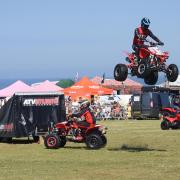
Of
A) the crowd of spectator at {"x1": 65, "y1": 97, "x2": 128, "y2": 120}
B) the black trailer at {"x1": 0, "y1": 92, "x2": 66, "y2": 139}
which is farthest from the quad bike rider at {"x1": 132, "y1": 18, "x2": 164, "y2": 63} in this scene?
the crowd of spectator at {"x1": 65, "y1": 97, "x2": 128, "y2": 120}

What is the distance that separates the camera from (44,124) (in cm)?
2378

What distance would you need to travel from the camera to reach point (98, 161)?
1655 centimetres

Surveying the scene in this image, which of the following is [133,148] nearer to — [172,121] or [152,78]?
[152,78]

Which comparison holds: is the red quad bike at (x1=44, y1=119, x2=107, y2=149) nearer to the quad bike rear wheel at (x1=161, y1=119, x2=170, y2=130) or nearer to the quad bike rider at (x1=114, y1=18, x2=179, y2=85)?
the quad bike rider at (x1=114, y1=18, x2=179, y2=85)

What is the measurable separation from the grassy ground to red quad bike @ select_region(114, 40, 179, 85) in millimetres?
2440

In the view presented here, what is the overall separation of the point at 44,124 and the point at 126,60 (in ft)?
15.6

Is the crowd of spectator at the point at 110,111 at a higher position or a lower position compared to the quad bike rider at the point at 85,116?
higher

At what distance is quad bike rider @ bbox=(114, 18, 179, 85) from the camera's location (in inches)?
771

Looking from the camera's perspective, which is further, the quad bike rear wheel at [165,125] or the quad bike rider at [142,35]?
the quad bike rear wheel at [165,125]

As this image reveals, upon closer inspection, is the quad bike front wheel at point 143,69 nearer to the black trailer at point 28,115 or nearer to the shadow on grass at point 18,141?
the black trailer at point 28,115

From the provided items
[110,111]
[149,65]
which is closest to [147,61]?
[149,65]

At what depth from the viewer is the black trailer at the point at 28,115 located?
931 inches

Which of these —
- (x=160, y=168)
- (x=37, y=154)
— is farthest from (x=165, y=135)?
(x=160, y=168)

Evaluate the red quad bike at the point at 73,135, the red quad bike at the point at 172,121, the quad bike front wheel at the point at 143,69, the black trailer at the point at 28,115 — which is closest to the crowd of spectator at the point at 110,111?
the red quad bike at the point at 172,121
